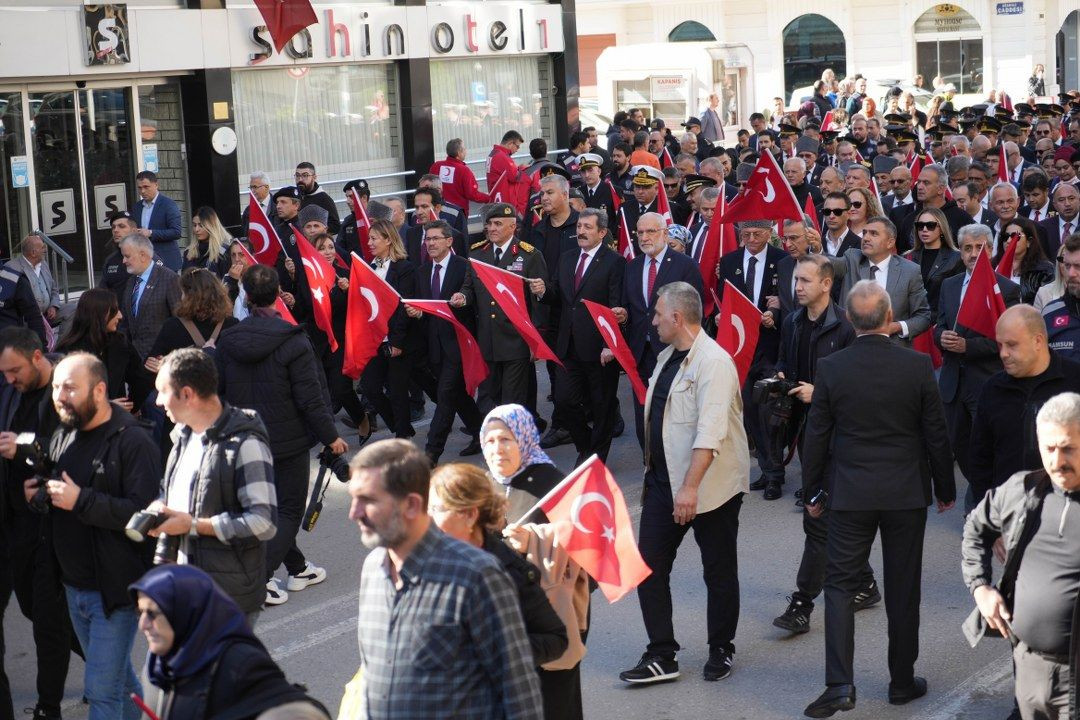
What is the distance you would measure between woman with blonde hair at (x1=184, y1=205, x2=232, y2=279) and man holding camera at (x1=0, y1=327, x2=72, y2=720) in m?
5.37

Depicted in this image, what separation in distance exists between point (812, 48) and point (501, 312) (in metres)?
47.2

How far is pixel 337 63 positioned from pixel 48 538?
54.4 feet

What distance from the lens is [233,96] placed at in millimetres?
19953

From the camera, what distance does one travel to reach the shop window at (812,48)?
55.3 meters

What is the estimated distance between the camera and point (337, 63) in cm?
2191

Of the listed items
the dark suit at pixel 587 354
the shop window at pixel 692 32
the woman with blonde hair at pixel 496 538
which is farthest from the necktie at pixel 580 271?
the shop window at pixel 692 32

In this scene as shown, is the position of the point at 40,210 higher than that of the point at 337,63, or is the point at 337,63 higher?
the point at 337,63

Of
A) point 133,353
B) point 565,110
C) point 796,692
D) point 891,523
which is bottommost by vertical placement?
point 796,692

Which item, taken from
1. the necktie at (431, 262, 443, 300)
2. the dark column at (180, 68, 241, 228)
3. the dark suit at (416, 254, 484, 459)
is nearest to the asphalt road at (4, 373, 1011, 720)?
the dark suit at (416, 254, 484, 459)

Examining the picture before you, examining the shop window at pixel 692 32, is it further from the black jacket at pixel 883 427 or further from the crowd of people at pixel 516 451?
the black jacket at pixel 883 427

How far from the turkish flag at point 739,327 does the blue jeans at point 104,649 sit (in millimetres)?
4736

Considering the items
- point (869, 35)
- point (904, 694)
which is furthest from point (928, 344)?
point (869, 35)

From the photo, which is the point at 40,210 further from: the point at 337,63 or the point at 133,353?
the point at 133,353

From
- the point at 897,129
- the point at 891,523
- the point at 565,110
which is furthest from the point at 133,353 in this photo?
the point at 565,110
